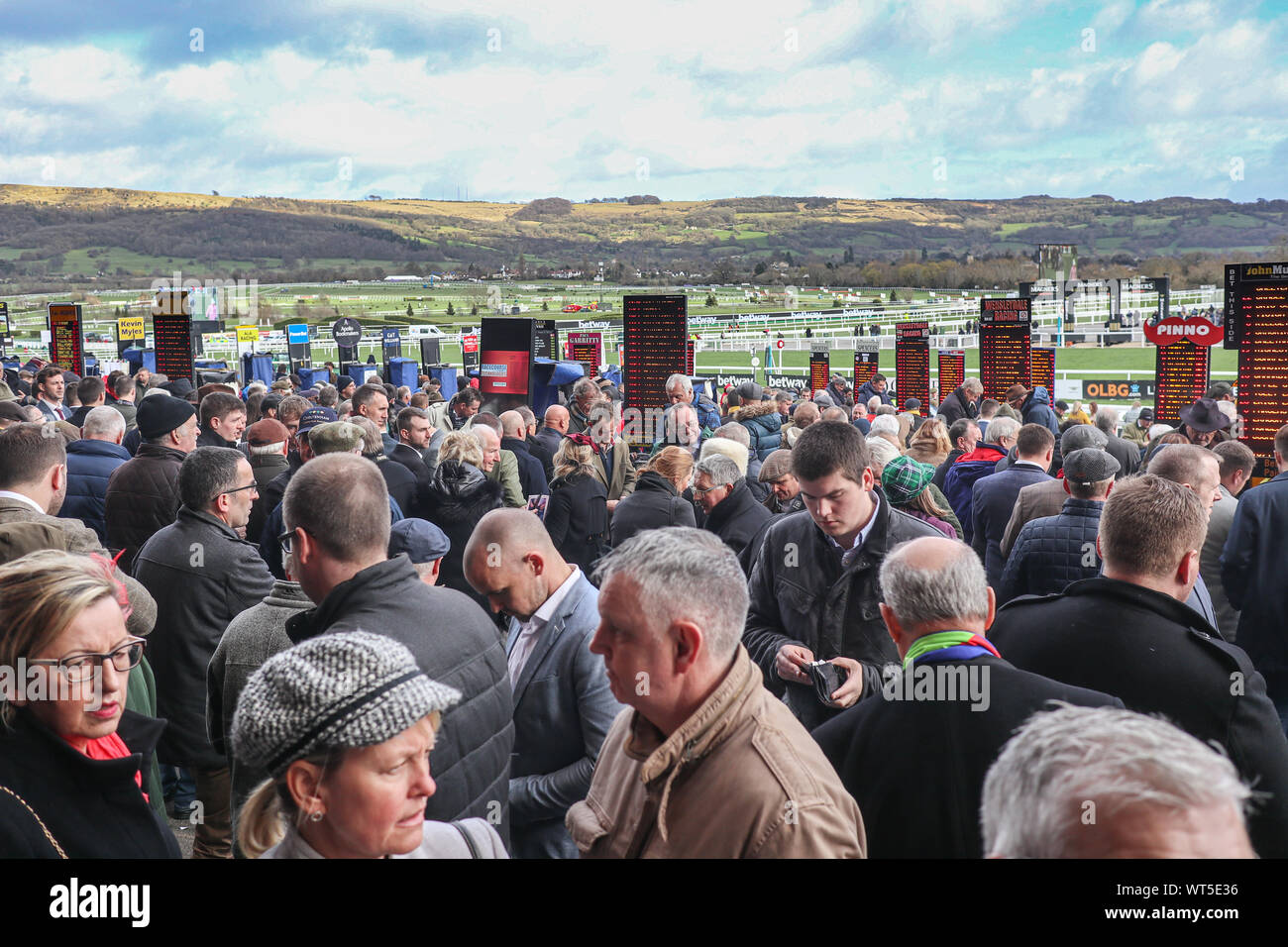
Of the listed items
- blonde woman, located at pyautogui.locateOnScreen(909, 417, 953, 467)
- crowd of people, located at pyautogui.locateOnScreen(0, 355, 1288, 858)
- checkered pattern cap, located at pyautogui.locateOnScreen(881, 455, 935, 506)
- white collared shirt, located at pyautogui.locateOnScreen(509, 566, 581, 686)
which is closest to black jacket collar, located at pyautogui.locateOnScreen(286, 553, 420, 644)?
crowd of people, located at pyautogui.locateOnScreen(0, 355, 1288, 858)

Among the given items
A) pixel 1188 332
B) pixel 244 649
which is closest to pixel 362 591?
pixel 244 649

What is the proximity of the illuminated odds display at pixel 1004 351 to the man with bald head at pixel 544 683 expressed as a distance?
1417 centimetres

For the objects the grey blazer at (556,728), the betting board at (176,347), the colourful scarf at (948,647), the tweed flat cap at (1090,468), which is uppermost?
the betting board at (176,347)

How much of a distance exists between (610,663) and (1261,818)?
1732mm

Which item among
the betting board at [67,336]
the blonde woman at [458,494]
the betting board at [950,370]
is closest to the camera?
the blonde woman at [458,494]

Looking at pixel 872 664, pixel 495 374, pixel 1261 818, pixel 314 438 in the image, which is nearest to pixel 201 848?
pixel 314 438

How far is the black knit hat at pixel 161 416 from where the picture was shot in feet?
18.4

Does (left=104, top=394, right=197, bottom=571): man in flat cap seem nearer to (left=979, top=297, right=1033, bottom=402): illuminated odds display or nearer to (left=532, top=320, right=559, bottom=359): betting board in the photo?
(left=979, top=297, right=1033, bottom=402): illuminated odds display

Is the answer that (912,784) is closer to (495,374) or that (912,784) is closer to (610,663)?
(610,663)

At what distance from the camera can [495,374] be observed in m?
9.96

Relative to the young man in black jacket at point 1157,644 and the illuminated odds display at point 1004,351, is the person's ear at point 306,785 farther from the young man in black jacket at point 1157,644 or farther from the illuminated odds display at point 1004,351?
the illuminated odds display at point 1004,351

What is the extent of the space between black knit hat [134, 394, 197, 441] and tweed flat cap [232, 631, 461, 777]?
4.25 m

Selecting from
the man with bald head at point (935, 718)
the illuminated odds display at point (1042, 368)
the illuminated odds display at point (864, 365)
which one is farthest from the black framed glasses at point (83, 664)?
the illuminated odds display at point (864, 365)

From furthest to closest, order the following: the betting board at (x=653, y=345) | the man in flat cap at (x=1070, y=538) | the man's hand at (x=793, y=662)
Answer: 1. the betting board at (x=653, y=345)
2. the man in flat cap at (x=1070, y=538)
3. the man's hand at (x=793, y=662)
